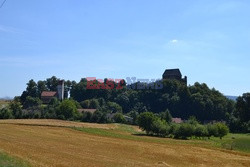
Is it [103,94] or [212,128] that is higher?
[103,94]

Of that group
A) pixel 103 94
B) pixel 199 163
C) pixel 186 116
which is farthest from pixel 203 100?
pixel 199 163

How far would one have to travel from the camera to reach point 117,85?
183m

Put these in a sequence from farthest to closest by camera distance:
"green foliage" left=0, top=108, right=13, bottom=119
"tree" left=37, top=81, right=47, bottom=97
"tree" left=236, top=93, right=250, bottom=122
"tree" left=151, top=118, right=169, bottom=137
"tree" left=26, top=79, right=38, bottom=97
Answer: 1. "tree" left=37, top=81, right=47, bottom=97
2. "tree" left=26, top=79, right=38, bottom=97
3. "tree" left=236, top=93, right=250, bottom=122
4. "green foliage" left=0, top=108, right=13, bottom=119
5. "tree" left=151, top=118, right=169, bottom=137

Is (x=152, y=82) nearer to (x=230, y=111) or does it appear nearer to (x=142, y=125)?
(x=230, y=111)

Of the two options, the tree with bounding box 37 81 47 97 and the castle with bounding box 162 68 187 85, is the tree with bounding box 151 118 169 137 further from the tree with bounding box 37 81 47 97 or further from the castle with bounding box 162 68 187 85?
the castle with bounding box 162 68 187 85

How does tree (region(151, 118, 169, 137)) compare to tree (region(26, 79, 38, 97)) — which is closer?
tree (region(151, 118, 169, 137))

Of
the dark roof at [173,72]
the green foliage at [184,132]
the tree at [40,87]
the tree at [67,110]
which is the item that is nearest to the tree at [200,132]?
the green foliage at [184,132]

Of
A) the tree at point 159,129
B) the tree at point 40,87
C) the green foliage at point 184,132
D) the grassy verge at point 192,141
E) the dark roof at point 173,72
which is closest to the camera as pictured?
the grassy verge at point 192,141

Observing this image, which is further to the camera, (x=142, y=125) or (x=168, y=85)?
(x=168, y=85)

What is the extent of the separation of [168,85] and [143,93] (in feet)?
46.1

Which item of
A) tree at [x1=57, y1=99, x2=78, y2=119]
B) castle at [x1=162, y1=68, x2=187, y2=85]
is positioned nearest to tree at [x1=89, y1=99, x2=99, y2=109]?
tree at [x1=57, y1=99, x2=78, y2=119]

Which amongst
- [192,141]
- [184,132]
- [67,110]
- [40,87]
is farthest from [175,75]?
[192,141]

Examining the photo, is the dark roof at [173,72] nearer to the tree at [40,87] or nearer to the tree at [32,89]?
the tree at [40,87]

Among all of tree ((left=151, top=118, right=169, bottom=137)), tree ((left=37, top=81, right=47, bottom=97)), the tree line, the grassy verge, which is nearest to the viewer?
the grassy verge
